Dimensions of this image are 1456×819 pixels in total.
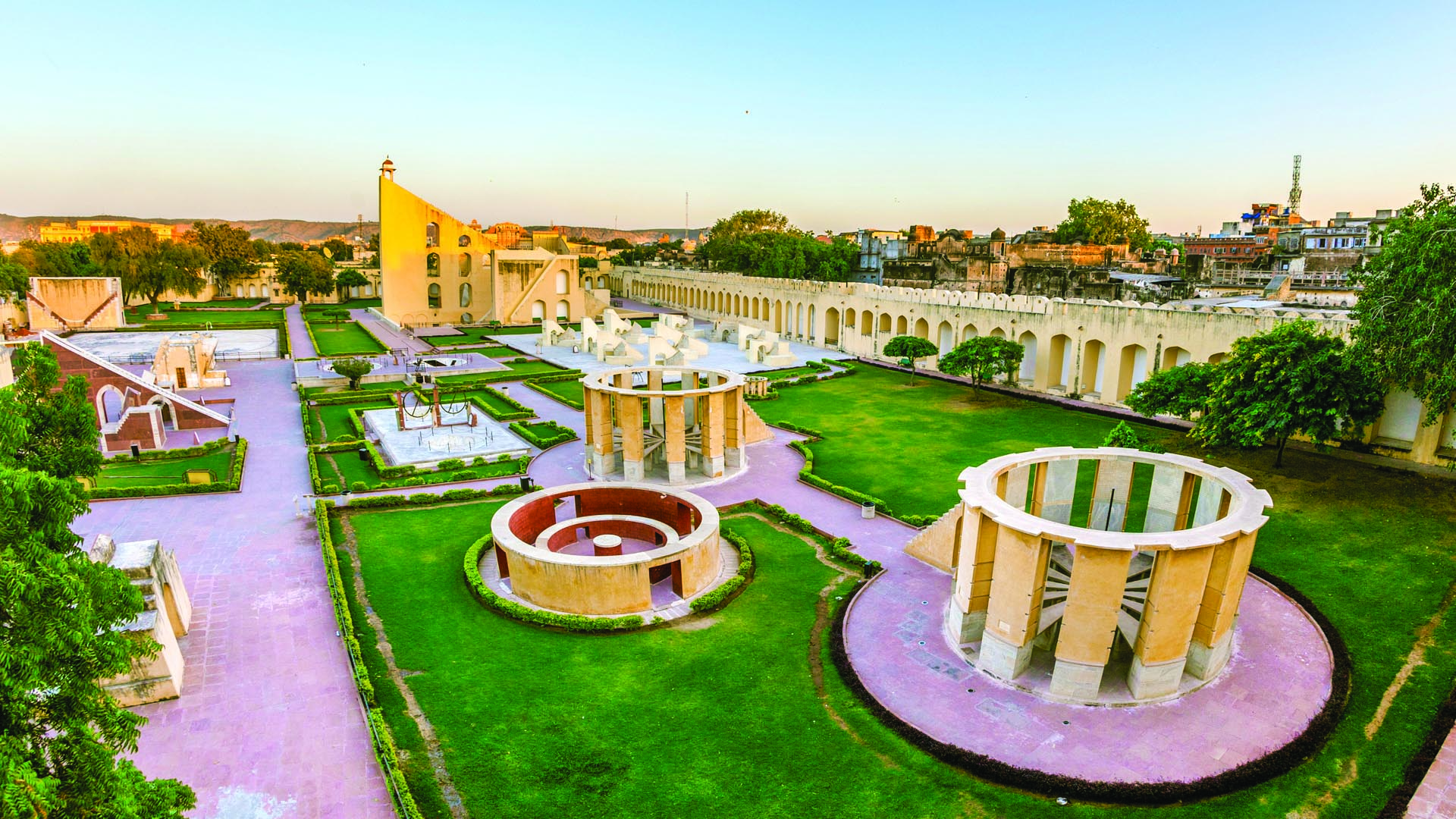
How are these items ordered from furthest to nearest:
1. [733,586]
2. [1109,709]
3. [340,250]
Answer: [340,250] → [733,586] → [1109,709]

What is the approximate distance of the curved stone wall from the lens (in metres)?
16.6

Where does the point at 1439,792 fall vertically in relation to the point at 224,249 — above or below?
below

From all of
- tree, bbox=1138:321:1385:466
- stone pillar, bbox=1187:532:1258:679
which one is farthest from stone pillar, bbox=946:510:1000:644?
tree, bbox=1138:321:1385:466

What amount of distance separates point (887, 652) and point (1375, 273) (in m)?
18.9

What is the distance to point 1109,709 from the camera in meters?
13.5

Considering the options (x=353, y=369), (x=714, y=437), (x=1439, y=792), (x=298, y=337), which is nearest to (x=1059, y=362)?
(x=714, y=437)

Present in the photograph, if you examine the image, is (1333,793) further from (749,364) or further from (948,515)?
(749,364)

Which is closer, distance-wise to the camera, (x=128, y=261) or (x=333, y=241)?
(x=128, y=261)

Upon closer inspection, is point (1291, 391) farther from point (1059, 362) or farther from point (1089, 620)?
point (1059, 362)

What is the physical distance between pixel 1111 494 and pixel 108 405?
38.3 meters

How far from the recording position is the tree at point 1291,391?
22219 millimetres

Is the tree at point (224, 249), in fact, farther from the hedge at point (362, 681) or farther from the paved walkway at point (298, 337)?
the hedge at point (362, 681)

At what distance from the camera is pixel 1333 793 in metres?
11.5

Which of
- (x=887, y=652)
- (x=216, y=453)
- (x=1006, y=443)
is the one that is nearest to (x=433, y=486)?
(x=216, y=453)
